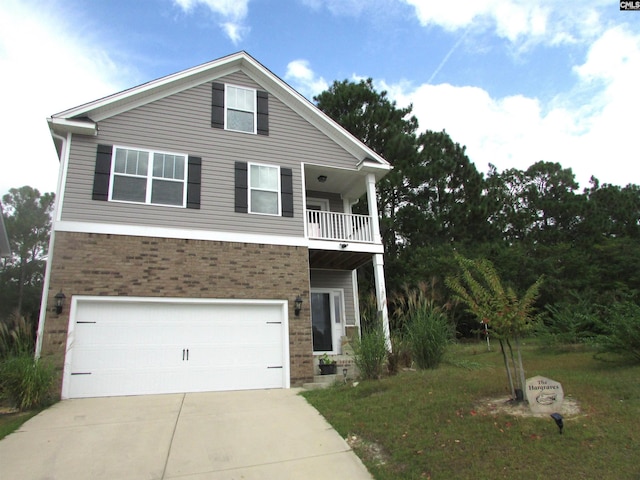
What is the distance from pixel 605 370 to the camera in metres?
7.42

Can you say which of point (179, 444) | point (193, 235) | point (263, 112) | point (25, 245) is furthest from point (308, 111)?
point (25, 245)

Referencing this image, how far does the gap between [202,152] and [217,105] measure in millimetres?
1497

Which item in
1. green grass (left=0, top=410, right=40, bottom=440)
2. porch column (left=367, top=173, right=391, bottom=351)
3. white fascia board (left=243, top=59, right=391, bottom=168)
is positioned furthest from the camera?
white fascia board (left=243, top=59, right=391, bottom=168)

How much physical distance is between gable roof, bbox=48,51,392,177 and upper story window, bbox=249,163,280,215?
220cm

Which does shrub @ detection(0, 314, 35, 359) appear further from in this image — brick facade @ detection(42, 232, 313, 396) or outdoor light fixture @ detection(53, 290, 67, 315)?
outdoor light fixture @ detection(53, 290, 67, 315)

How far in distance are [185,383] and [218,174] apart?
4890 mm

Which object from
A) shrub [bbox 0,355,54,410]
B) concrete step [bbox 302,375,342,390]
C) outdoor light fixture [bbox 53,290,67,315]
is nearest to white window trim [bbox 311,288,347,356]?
concrete step [bbox 302,375,342,390]

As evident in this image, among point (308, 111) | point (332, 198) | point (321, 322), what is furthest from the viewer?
point (332, 198)

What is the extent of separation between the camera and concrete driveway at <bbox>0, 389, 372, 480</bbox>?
177 inches

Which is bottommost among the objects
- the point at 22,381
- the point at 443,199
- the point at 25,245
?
the point at 22,381

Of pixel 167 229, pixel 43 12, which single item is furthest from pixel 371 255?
pixel 43 12

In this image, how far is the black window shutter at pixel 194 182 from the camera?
33.0 ft

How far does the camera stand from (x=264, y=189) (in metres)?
10.9

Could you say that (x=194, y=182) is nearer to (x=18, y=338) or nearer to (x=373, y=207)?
(x=18, y=338)
